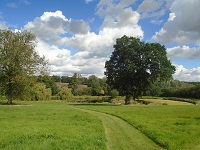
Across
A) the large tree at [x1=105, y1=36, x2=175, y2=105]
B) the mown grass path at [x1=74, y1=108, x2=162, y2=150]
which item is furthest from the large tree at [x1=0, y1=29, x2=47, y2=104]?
the mown grass path at [x1=74, y1=108, x2=162, y2=150]

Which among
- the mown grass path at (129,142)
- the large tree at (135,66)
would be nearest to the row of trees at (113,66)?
the large tree at (135,66)

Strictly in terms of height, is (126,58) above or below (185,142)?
above

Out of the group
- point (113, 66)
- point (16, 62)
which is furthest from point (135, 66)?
point (16, 62)

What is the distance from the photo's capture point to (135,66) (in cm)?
5372

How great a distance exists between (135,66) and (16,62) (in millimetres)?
25906

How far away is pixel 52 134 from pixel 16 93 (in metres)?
40.0

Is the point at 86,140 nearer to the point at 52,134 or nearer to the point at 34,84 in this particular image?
the point at 52,134

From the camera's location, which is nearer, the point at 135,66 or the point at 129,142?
the point at 129,142

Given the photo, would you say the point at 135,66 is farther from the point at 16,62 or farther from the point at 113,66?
the point at 16,62

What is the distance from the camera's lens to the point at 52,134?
1529cm

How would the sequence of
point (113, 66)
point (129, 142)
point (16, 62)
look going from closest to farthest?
1. point (129, 142)
2. point (16, 62)
3. point (113, 66)

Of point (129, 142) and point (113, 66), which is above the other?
point (113, 66)

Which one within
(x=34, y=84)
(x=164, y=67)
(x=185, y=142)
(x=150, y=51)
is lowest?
(x=185, y=142)

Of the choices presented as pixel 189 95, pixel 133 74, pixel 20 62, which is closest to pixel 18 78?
pixel 20 62
